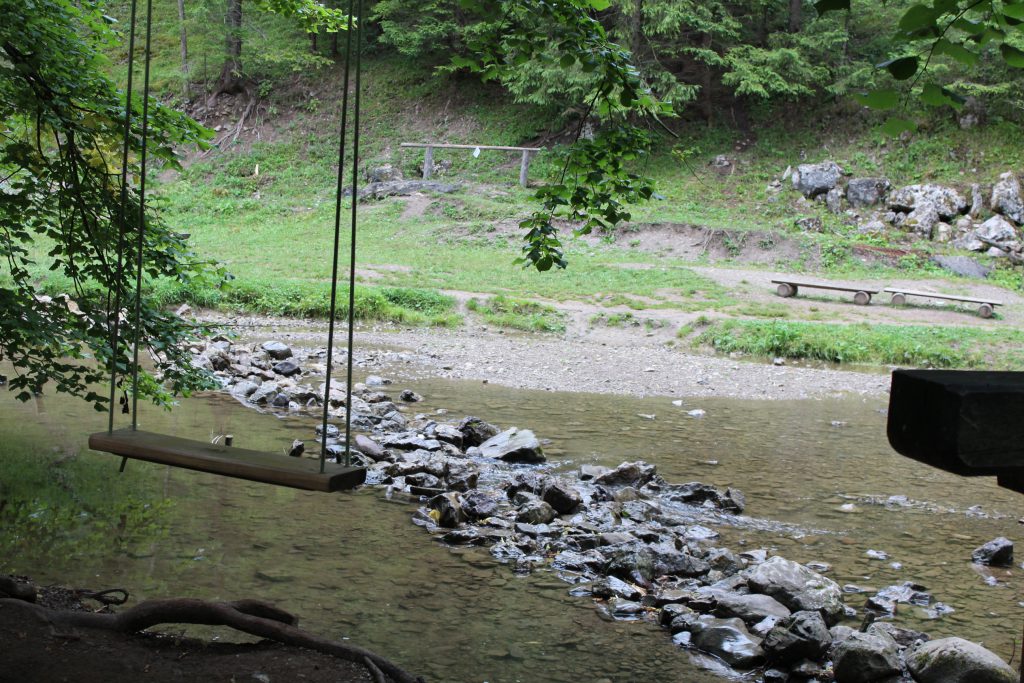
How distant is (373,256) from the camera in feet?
75.2

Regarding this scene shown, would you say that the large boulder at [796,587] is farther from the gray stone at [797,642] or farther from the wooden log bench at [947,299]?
the wooden log bench at [947,299]

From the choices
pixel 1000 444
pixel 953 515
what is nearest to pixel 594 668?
pixel 1000 444

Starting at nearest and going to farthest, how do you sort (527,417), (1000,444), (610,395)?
(1000,444), (527,417), (610,395)

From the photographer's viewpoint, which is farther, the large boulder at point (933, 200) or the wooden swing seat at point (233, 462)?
the large boulder at point (933, 200)

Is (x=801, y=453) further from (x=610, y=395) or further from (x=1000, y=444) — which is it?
(x=1000, y=444)

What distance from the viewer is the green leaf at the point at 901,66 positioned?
2.77 m

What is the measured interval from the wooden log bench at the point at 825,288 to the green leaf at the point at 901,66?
17.1 m

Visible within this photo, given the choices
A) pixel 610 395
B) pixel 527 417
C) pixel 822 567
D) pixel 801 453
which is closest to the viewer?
pixel 822 567

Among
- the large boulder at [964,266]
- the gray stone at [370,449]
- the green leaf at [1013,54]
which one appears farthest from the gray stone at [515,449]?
the large boulder at [964,266]

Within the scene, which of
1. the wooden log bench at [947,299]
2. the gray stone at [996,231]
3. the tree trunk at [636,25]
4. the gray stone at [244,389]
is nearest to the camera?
the gray stone at [244,389]

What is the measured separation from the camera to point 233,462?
4125 millimetres

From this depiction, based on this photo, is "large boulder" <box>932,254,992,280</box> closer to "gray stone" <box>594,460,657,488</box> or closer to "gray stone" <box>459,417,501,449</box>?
"gray stone" <box>459,417,501,449</box>

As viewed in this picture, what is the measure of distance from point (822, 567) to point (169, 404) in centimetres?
490

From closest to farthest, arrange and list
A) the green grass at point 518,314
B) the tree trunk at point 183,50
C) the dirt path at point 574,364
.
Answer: the dirt path at point 574,364
the green grass at point 518,314
the tree trunk at point 183,50
